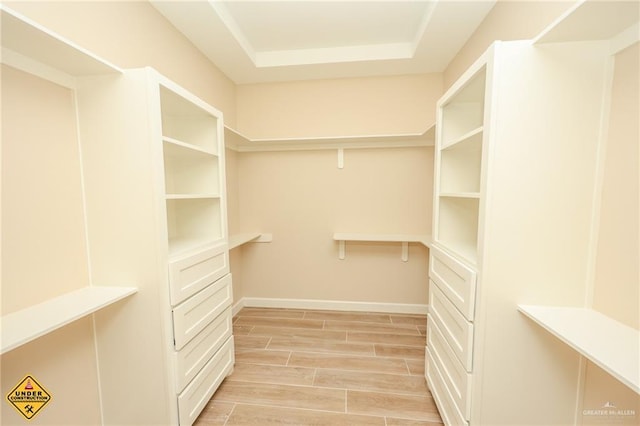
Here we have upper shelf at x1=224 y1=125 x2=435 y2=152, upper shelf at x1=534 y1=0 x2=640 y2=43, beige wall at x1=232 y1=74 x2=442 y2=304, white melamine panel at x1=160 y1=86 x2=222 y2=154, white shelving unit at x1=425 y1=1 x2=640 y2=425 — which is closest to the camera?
upper shelf at x1=534 y1=0 x2=640 y2=43

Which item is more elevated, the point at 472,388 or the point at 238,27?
the point at 238,27

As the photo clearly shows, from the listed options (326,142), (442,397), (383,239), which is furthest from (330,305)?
(326,142)

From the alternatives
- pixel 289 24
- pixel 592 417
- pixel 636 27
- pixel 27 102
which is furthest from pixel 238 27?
pixel 592 417

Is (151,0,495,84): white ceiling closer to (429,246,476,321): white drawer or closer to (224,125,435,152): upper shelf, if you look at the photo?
(224,125,435,152): upper shelf

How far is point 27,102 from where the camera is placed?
1.06m

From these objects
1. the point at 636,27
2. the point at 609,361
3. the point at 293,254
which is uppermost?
the point at 636,27

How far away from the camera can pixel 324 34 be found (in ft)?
7.20

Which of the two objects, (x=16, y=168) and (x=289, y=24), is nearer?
(x=16, y=168)

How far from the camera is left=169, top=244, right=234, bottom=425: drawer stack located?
133 cm

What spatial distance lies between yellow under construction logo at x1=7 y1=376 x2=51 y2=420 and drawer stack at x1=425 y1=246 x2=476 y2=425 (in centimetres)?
186

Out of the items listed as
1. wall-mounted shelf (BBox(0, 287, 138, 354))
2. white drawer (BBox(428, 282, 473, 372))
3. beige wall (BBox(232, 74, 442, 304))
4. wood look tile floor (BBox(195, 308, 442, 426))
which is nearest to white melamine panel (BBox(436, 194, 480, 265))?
white drawer (BBox(428, 282, 473, 372))

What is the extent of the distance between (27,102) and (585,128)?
2237mm

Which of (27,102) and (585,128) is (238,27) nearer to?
(27,102)

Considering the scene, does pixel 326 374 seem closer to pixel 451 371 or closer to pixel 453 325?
pixel 451 371
